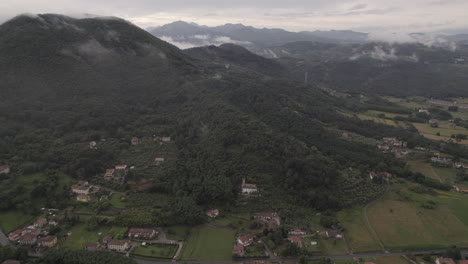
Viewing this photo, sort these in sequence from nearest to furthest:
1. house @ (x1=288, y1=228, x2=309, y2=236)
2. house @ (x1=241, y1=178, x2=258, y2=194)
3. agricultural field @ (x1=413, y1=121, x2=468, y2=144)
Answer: house @ (x1=288, y1=228, x2=309, y2=236), house @ (x1=241, y1=178, x2=258, y2=194), agricultural field @ (x1=413, y1=121, x2=468, y2=144)

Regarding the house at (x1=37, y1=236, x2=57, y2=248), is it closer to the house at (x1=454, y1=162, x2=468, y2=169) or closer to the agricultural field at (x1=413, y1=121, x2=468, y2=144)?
the house at (x1=454, y1=162, x2=468, y2=169)

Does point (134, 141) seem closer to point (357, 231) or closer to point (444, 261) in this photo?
point (357, 231)

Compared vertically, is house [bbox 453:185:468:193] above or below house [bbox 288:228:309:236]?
below

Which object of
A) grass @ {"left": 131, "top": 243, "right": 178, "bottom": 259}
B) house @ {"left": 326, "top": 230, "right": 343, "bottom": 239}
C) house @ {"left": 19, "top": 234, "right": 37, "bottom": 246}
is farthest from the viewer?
house @ {"left": 326, "top": 230, "right": 343, "bottom": 239}

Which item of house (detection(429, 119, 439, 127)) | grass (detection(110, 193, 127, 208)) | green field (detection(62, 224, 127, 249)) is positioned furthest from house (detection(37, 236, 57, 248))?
house (detection(429, 119, 439, 127))

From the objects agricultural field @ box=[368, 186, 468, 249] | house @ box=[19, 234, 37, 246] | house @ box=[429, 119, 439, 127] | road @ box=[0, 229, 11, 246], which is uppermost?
house @ box=[19, 234, 37, 246]

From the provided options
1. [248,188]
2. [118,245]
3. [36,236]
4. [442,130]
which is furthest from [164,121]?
[442,130]
